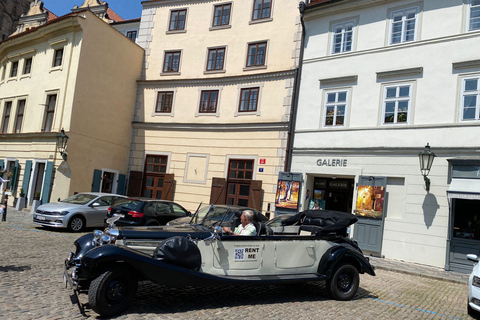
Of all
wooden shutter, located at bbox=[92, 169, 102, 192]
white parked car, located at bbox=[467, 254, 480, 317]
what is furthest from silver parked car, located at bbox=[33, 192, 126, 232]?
white parked car, located at bbox=[467, 254, 480, 317]

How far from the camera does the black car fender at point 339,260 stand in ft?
22.3

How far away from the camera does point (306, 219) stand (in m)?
7.69

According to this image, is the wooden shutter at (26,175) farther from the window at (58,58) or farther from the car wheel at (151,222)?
the car wheel at (151,222)

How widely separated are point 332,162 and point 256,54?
22.9ft

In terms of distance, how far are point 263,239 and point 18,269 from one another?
176 inches

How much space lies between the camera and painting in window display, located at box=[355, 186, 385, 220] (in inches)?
541

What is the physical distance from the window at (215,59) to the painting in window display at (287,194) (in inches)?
285

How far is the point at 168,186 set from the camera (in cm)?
1981

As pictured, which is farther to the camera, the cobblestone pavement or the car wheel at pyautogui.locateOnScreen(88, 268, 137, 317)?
the cobblestone pavement

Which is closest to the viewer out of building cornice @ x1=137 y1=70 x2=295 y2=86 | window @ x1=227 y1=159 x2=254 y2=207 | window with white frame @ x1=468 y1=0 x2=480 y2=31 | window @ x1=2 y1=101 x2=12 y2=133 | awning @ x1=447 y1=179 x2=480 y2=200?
awning @ x1=447 y1=179 x2=480 y2=200

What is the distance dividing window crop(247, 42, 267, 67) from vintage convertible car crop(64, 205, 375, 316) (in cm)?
1250

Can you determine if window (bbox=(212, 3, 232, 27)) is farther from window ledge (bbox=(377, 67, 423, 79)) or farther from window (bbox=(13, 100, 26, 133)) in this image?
window (bbox=(13, 100, 26, 133))

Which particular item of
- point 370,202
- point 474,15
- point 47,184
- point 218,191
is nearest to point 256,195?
point 218,191

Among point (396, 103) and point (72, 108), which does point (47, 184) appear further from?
point (396, 103)
